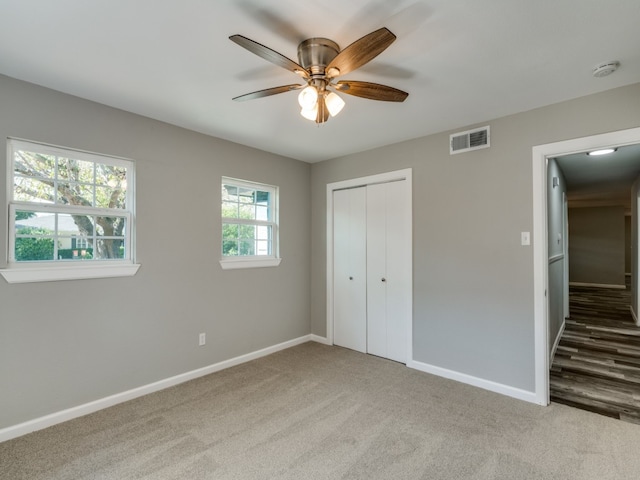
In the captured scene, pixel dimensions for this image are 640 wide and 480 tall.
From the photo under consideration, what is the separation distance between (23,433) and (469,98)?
4.10 m

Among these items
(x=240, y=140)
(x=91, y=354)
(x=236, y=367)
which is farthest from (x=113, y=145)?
(x=236, y=367)

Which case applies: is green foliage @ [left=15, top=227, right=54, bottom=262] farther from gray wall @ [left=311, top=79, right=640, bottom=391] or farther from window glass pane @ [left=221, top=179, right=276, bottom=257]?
gray wall @ [left=311, top=79, right=640, bottom=391]

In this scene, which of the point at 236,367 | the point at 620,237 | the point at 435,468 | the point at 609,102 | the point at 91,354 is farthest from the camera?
the point at 620,237

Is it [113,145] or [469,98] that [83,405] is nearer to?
[113,145]

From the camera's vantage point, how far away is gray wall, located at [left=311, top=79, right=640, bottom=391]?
8.73 feet

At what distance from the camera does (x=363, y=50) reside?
1.55 m

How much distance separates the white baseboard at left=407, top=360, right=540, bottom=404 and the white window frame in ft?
9.73

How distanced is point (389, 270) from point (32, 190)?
3.33 metres

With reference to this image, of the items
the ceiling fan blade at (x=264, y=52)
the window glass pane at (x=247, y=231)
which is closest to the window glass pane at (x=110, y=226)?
the window glass pane at (x=247, y=231)

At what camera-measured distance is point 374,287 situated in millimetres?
3914

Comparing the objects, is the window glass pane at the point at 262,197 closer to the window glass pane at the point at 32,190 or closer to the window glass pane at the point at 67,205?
the window glass pane at the point at 67,205

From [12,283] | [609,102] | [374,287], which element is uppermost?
[609,102]

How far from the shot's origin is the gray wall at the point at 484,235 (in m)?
2.66

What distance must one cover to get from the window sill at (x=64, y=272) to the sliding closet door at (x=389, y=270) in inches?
99.6
